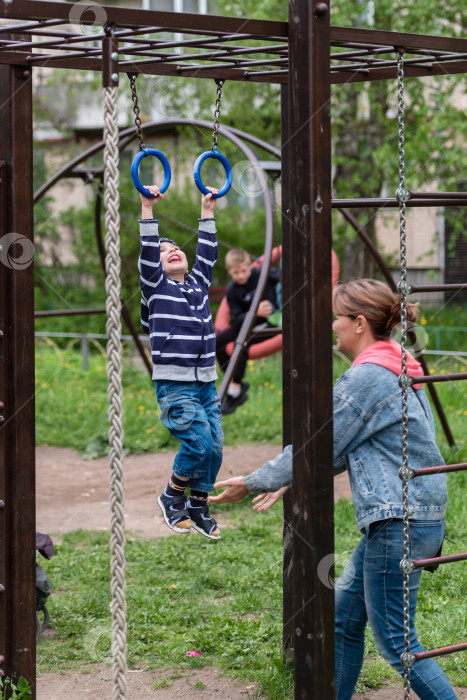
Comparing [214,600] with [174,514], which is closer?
[174,514]

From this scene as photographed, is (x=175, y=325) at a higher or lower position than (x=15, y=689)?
higher

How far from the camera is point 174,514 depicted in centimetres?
312

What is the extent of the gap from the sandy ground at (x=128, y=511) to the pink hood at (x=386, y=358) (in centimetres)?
147

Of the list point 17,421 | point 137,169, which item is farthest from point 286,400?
point 137,169

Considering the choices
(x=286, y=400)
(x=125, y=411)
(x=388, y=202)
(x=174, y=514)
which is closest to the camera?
(x=388, y=202)

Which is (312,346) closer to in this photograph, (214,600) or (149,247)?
(149,247)

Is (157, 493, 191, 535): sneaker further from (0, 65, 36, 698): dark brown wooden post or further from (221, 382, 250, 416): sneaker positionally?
(221, 382, 250, 416): sneaker

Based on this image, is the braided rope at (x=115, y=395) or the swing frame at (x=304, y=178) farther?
the swing frame at (x=304, y=178)

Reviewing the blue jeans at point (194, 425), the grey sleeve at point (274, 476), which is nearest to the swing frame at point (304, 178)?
the grey sleeve at point (274, 476)

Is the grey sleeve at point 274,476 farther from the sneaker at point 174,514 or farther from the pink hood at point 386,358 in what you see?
the sneaker at point 174,514

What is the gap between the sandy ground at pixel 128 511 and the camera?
3490mm

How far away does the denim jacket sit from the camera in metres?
2.50

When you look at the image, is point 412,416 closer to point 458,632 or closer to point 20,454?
point 20,454

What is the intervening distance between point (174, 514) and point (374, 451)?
→ 87 centimetres
